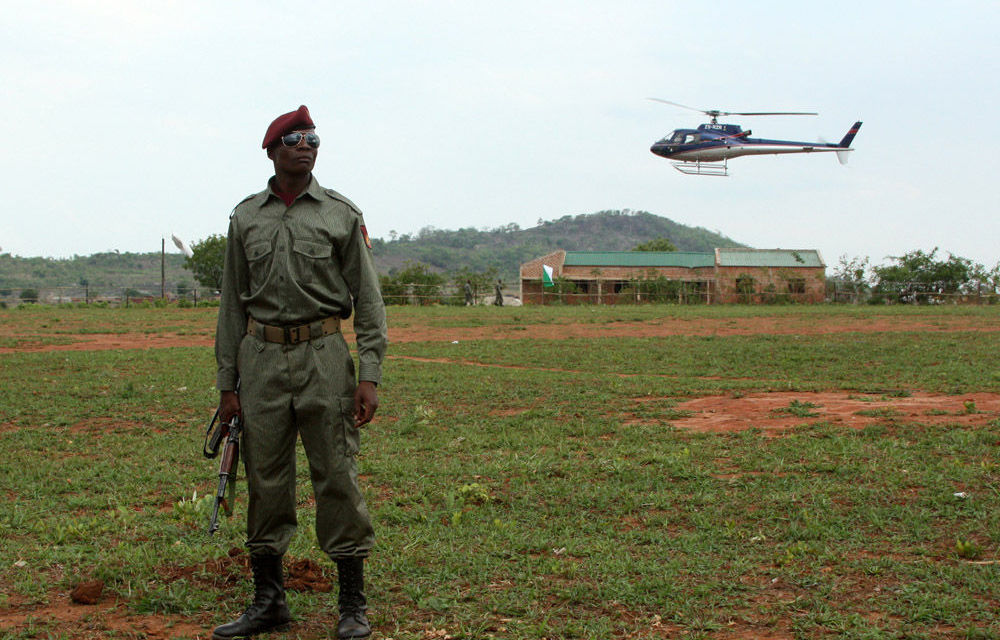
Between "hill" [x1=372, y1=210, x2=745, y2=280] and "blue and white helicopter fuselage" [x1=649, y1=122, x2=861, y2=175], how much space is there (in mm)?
95009

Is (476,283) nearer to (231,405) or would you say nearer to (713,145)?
(713,145)

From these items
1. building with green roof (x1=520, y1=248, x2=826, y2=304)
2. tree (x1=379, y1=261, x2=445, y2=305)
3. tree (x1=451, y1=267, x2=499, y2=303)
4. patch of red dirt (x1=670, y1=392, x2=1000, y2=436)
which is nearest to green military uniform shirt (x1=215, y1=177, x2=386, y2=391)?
patch of red dirt (x1=670, y1=392, x2=1000, y2=436)

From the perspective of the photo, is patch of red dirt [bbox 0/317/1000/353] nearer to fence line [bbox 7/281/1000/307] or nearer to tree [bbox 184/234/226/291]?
fence line [bbox 7/281/1000/307]

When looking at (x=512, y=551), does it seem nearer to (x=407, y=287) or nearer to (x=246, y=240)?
(x=246, y=240)

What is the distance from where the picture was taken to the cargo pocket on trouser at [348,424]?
4.00m

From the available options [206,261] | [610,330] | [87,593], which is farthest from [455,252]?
[87,593]

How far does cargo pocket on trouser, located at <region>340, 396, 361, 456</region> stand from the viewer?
400 cm

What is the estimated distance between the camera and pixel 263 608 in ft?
13.3

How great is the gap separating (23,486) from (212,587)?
3.24 metres

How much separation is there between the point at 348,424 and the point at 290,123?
1336mm

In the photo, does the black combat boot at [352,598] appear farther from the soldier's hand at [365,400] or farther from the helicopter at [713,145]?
the helicopter at [713,145]

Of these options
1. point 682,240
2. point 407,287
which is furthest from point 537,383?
point 682,240

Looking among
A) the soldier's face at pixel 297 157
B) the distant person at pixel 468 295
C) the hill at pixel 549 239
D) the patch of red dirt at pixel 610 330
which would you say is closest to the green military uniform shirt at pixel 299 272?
the soldier's face at pixel 297 157

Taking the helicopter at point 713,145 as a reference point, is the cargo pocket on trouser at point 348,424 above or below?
below
